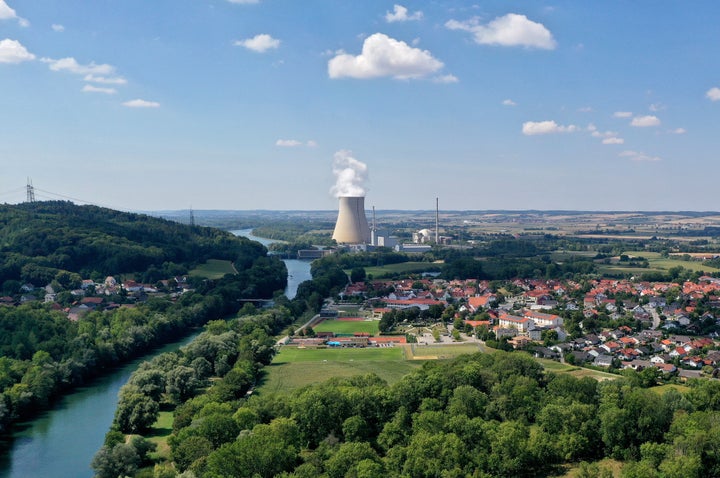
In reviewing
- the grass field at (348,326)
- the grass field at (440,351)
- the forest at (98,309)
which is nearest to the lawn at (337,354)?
the grass field at (440,351)

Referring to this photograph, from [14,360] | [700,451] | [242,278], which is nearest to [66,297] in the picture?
[242,278]

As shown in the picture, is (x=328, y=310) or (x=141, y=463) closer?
(x=141, y=463)

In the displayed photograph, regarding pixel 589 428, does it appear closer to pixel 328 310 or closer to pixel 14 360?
pixel 14 360

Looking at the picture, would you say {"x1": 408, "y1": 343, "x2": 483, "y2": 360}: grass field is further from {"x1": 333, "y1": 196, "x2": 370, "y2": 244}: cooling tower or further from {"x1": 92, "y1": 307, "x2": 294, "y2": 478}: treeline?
{"x1": 333, "y1": 196, "x2": 370, "y2": 244}: cooling tower

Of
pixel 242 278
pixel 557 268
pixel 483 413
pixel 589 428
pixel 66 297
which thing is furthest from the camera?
pixel 557 268

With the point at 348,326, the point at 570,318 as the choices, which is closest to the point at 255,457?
the point at 348,326

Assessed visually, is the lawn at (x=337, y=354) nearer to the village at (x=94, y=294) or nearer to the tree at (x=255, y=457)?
the tree at (x=255, y=457)
